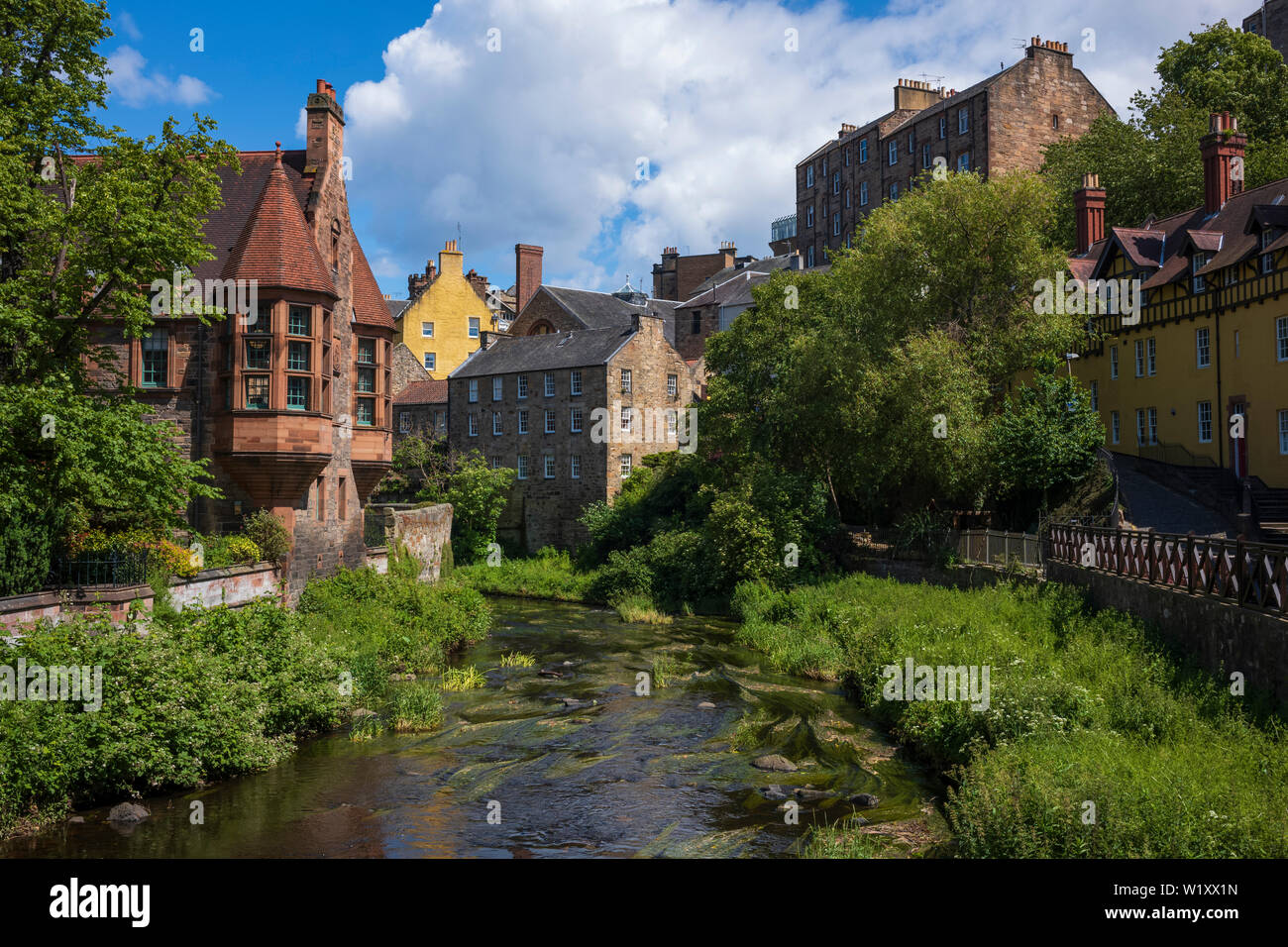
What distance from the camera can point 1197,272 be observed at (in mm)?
32625

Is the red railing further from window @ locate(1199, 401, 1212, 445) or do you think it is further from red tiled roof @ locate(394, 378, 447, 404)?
red tiled roof @ locate(394, 378, 447, 404)

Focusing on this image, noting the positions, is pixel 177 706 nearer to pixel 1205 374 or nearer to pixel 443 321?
pixel 1205 374

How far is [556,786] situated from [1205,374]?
2803 centimetres

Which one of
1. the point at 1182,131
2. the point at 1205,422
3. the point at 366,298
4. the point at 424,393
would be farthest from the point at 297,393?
the point at 1182,131

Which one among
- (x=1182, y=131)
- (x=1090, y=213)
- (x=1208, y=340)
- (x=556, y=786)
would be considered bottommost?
(x=556, y=786)

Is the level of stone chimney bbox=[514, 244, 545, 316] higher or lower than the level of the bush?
higher

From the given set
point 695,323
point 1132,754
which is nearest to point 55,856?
point 1132,754

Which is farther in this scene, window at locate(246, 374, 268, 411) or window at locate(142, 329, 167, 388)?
window at locate(142, 329, 167, 388)

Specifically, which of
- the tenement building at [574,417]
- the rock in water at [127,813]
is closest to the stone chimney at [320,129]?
the rock in water at [127,813]

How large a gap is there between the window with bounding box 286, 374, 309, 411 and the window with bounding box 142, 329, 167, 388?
328 cm

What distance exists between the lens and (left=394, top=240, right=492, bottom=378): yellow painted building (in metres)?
67.4

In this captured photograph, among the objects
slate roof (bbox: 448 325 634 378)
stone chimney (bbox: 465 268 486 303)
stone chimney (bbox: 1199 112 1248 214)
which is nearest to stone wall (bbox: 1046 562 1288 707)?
stone chimney (bbox: 1199 112 1248 214)
